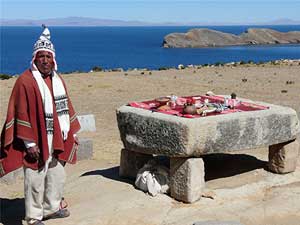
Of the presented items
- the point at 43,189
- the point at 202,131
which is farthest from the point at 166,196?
the point at 43,189

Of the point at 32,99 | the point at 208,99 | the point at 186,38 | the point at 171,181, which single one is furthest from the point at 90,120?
the point at 186,38

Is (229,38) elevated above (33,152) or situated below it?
below

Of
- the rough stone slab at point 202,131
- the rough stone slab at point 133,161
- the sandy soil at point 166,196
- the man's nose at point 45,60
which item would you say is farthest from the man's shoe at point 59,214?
the man's nose at point 45,60

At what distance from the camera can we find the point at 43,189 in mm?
6367

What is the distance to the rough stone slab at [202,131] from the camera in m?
7.10

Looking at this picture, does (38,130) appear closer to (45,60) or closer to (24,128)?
(24,128)

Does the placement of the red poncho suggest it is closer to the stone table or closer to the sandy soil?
the sandy soil

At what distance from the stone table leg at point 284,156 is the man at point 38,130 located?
3.41m

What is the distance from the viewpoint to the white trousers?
246 inches

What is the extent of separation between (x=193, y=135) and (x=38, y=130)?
6.40ft

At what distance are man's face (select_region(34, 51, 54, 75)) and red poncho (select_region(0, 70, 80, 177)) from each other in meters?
0.14

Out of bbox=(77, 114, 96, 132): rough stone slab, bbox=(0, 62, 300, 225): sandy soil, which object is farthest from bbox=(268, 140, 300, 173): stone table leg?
bbox=(77, 114, 96, 132): rough stone slab

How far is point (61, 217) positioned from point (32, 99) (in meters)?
1.58

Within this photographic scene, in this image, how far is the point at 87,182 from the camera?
8219 millimetres
